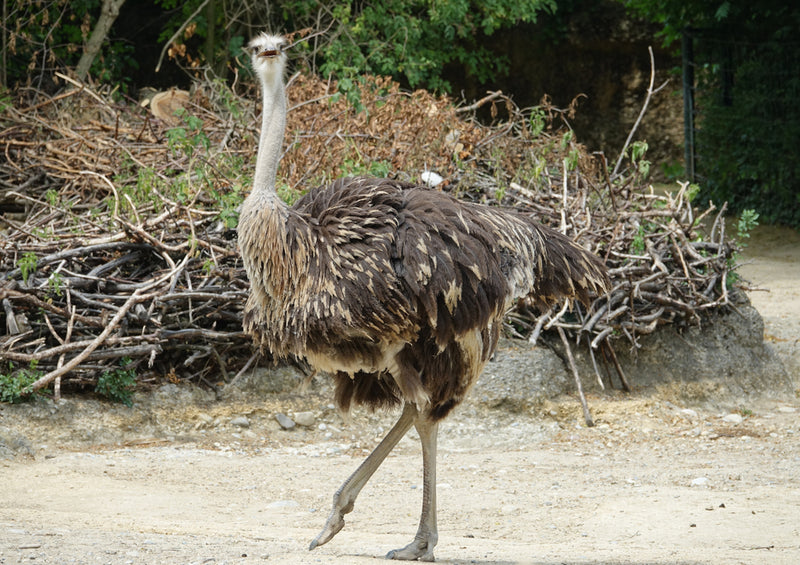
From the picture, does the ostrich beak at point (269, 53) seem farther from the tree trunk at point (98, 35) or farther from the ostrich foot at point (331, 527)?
the tree trunk at point (98, 35)

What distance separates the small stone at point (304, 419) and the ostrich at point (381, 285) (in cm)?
206

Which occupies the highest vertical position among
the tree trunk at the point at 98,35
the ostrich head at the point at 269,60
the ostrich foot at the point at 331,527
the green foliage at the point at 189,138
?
the tree trunk at the point at 98,35

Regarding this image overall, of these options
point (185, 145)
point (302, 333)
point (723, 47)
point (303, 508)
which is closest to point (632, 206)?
point (185, 145)

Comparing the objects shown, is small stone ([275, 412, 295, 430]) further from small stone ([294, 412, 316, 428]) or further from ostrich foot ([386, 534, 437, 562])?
ostrich foot ([386, 534, 437, 562])

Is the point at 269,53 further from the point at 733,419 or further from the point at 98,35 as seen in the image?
the point at 98,35

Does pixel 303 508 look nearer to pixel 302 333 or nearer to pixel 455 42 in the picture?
pixel 302 333

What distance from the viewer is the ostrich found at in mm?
4094

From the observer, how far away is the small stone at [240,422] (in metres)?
6.52

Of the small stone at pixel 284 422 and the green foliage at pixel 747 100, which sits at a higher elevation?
the green foliage at pixel 747 100

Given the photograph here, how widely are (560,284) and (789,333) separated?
4.40 meters

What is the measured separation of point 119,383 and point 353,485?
247 cm

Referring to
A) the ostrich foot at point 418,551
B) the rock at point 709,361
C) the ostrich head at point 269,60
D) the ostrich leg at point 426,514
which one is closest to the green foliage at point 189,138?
the rock at point 709,361

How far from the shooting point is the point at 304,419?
665 centimetres

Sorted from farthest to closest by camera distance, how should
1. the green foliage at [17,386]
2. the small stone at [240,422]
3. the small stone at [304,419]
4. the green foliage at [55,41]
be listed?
the green foliage at [55,41] → the small stone at [304,419] → the small stone at [240,422] → the green foliage at [17,386]
